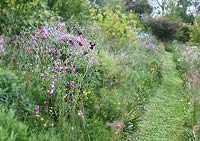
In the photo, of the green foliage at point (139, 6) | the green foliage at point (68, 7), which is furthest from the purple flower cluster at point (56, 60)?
the green foliage at point (139, 6)

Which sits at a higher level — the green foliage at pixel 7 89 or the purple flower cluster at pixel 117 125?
the green foliage at pixel 7 89

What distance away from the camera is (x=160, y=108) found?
7.30 m

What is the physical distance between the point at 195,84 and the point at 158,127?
1.03m

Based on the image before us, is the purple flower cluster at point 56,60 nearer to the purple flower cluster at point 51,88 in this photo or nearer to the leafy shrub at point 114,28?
the purple flower cluster at point 51,88

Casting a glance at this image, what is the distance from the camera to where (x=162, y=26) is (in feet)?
82.5

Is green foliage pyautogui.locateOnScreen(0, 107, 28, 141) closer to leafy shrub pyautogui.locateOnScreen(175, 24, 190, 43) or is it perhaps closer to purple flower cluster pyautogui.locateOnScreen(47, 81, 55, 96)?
purple flower cluster pyautogui.locateOnScreen(47, 81, 55, 96)

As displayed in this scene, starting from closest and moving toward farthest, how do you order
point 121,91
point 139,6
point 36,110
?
point 36,110, point 121,91, point 139,6

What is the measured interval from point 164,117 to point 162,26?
19.3 m

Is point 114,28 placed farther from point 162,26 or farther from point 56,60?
point 162,26

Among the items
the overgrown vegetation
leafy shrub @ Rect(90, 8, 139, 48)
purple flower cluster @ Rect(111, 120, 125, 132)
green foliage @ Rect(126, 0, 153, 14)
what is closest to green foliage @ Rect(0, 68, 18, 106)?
the overgrown vegetation

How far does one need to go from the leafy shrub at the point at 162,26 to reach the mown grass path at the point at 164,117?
15863 millimetres

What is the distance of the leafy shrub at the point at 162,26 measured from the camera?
25.0m

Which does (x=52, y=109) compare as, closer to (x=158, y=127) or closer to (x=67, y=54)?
(x=67, y=54)

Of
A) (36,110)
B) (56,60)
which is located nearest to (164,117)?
(56,60)
